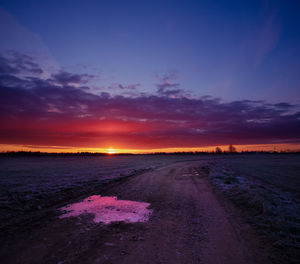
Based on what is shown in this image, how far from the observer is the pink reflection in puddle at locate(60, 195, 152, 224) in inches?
311

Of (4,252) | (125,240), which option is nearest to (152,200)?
(125,240)

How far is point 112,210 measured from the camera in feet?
29.9

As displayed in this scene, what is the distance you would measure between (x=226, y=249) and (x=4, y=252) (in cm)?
613

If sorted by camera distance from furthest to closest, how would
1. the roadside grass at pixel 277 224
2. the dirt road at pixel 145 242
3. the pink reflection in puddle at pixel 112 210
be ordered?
the pink reflection in puddle at pixel 112 210, the roadside grass at pixel 277 224, the dirt road at pixel 145 242

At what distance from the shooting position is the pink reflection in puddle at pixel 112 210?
789cm

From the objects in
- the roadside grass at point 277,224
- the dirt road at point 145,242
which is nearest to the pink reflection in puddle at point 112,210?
the dirt road at point 145,242

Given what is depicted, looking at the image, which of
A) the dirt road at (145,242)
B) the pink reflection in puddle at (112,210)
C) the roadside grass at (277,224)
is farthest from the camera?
the pink reflection in puddle at (112,210)

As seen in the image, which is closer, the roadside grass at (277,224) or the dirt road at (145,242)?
the dirt road at (145,242)

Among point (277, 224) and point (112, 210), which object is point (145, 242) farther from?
point (277, 224)

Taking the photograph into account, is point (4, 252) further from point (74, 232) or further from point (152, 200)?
point (152, 200)

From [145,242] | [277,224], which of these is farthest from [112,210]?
[277,224]

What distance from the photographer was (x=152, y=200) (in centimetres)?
1096

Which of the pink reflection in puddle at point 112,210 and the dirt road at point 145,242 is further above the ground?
the dirt road at point 145,242

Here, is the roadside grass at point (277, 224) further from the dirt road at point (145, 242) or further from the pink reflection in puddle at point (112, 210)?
the pink reflection in puddle at point (112, 210)
